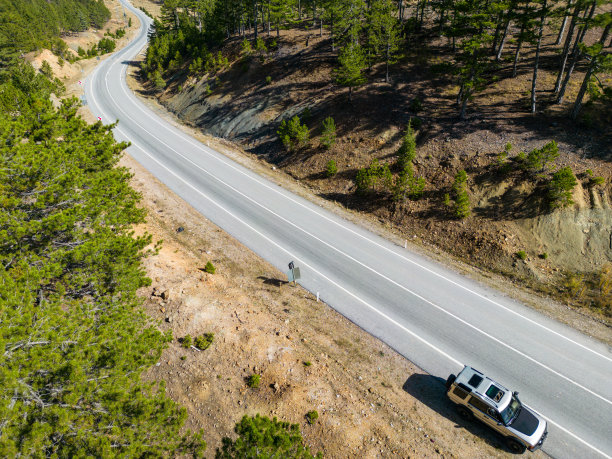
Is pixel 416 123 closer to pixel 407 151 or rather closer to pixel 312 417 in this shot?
pixel 407 151

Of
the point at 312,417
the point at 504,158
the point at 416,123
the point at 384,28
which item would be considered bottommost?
the point at 312,417

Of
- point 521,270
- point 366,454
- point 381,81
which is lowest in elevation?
point 521,270

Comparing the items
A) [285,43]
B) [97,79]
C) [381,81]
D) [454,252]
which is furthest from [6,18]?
[454,252]

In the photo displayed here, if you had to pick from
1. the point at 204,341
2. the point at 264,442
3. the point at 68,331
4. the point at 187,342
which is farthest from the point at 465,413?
the point at 68,331

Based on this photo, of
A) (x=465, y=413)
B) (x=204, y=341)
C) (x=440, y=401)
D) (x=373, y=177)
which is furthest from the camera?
(x=373, y=177)

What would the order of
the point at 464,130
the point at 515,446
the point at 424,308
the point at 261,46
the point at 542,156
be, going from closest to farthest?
the point at 515,446
the point at 424,308
the point at 542,156
the point at 464,130
the point at 261,46

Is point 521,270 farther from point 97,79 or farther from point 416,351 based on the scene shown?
point 97,79
